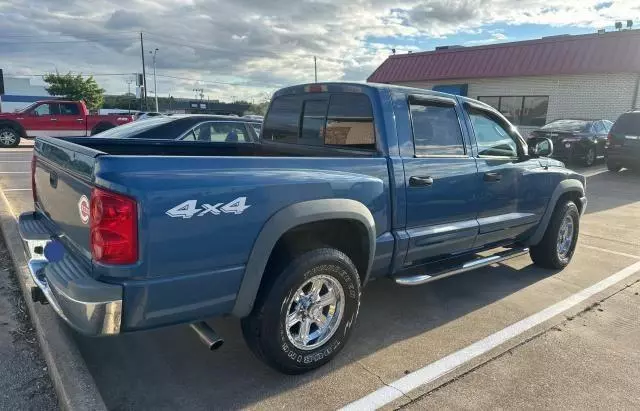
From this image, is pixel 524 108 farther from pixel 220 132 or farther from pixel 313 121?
pixel 313 121

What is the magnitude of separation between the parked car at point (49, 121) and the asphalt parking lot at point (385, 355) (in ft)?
53.8

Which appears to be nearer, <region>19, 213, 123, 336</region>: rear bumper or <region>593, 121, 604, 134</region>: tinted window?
<region>19, 213, 123, 336</region>: rear bumper

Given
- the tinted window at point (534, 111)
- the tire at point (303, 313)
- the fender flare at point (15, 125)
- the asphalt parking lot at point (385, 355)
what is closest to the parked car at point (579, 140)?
the tinted window at point (534, 111)

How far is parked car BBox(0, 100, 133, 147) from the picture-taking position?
1794cm

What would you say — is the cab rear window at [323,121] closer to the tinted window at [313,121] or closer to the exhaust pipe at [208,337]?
the tinted window at [313,121]

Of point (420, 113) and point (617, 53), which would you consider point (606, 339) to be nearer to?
point (420, 113)

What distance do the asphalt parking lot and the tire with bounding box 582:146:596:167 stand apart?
1126cm

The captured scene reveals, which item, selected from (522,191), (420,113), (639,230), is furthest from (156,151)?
(639,230)

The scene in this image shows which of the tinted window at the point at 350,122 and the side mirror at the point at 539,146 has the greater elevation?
the tinted window at the point at 350,122

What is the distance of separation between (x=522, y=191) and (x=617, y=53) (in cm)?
1794

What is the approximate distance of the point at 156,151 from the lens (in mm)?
4387

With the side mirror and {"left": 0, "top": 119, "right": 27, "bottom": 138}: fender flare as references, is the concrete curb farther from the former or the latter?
{"left": 0, "top": 119, "right": 27, "bottom": 138}: fender flare

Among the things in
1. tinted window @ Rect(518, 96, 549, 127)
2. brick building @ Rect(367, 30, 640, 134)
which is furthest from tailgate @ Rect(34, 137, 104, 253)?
tinted window @ Rect(518, 96, 549, 127)

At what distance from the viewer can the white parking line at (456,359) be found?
2916 mm
